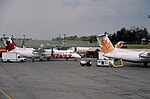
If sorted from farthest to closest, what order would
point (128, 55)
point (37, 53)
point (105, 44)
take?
1. point (37, 53)
2. point (105, 44)
3. point (128, 55)

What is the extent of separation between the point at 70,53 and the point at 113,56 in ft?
77.0

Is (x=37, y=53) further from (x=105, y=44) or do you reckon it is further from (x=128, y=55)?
(x=128, y=55)

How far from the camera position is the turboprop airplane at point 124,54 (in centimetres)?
5329

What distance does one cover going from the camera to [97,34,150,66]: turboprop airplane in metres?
53.3

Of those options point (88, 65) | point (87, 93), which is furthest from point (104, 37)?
point (87, 93)

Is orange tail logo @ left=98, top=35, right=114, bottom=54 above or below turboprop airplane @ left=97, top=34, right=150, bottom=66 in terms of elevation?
above

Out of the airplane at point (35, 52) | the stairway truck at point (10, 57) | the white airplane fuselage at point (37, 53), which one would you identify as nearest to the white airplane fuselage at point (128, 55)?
the white airplane fuselage at point (37, 53)

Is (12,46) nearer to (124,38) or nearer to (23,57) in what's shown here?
(23,57)

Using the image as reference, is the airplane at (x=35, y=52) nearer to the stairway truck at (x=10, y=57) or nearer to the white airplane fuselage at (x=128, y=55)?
the stairway truck at (x=10, y=57)

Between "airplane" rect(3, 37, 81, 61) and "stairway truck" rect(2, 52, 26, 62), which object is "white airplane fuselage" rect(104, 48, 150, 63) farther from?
"stairway truck" rect(2, 52, 26, 62)

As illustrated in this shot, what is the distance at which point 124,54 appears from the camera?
55281 millimetres

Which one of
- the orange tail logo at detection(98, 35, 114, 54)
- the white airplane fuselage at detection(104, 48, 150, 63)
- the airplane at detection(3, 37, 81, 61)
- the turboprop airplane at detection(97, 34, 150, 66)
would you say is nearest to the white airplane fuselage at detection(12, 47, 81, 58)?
the airplane at detection(3, 37, 81, 61)

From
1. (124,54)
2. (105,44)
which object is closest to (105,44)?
(105,44)

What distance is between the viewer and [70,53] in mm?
78312
